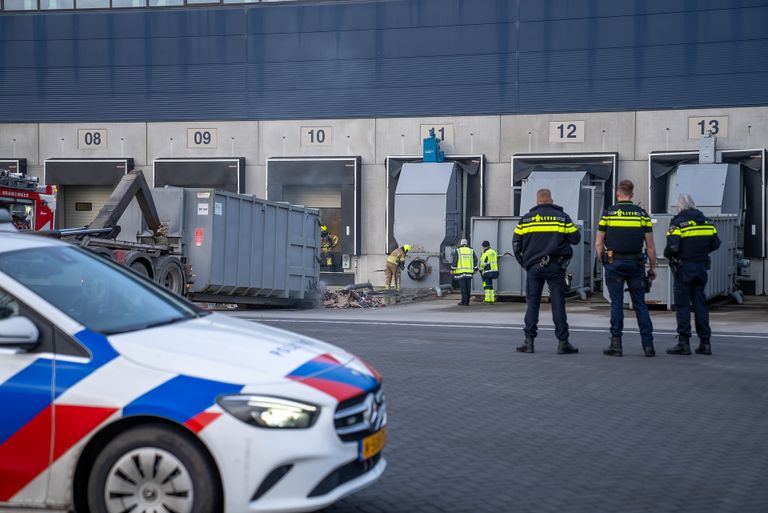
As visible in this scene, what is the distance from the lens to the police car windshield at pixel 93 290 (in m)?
5.46

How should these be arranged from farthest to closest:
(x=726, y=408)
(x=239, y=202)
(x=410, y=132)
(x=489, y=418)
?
1. (x=410, y=132)
2. (x=239, y=202)
3. (x=726, y=408)
4. (x=489, y=418)

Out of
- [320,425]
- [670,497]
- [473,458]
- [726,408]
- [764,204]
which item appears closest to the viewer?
[320,425]

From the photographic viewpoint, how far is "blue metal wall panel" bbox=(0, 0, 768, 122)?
107 feet

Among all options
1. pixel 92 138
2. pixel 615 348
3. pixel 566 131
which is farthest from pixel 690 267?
pixel 92 138

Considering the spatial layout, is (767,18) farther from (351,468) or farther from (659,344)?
(351,468)

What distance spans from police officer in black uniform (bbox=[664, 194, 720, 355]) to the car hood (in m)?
8.33

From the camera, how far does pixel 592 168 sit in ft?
108

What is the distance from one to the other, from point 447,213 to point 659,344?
17.2 meters

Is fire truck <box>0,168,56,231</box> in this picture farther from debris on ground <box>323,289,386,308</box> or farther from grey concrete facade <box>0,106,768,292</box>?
grey concrete facade <box>0,106,768,292</box>

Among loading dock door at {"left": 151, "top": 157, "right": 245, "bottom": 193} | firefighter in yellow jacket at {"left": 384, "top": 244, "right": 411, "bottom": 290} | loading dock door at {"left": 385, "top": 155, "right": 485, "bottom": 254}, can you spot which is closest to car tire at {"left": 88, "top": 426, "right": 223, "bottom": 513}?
firefighter in yellow jacket at {"left": 384, "top": 244, "right": 411, "bottom": 290}

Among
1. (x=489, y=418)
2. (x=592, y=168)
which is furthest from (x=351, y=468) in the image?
(x=592, y=168)

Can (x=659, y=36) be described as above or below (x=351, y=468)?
above

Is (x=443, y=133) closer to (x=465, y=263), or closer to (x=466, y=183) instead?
(x=466, y=183)

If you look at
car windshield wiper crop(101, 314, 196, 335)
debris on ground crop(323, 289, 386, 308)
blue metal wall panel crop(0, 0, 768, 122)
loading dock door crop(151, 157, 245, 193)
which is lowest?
debris on ground crop(323, 289, 386, 308)
